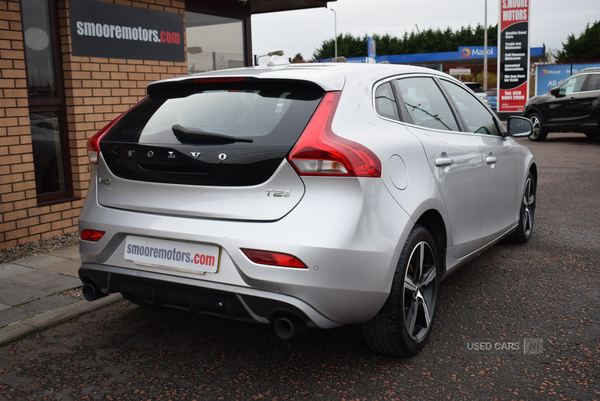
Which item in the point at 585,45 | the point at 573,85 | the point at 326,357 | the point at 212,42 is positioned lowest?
the point at 326,357

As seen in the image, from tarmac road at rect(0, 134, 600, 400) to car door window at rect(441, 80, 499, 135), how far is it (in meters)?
1.22

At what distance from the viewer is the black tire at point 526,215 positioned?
553 cm

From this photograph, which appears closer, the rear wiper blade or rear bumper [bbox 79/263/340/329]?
rear bumper [bbox 79/263/340/329]

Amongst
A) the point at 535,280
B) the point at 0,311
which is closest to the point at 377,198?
the point at 535,280

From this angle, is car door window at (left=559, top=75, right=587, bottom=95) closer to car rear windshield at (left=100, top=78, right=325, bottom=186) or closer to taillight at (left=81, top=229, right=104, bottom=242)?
car rear windshield at (left=100, top=78, right=325, bottom=186)

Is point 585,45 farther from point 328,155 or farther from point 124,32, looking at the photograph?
point 328,155

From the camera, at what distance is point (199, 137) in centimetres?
292

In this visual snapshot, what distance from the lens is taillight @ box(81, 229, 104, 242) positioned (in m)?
3.12

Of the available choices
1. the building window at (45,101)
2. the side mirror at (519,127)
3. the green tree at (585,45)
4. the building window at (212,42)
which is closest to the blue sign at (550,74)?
the green tree at (585,45)

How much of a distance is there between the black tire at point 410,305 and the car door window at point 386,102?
0.65 metres

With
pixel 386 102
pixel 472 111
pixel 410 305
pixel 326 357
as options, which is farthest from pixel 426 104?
pixel 326 357

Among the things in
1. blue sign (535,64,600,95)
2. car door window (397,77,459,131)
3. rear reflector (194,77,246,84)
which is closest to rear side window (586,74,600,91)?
car door window (397,77,459,131)

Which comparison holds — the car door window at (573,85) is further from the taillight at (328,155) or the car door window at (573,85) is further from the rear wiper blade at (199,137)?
the rear wiper blade at (199,137)

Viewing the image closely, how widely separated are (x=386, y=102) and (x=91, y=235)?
180 cm
